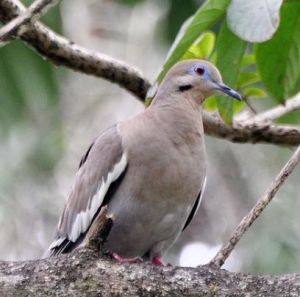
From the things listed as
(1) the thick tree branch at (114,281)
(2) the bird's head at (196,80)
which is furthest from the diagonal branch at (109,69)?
(1) the thick tree branch at (114,281)

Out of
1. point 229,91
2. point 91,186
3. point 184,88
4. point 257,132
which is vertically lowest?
point 91,186

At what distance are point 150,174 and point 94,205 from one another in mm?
358

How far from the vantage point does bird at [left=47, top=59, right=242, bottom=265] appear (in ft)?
12.6

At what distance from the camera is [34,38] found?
4008 millimetres

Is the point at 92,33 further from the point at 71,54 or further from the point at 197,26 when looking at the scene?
the point at 197,26

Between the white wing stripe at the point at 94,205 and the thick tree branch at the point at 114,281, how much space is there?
103 centimetres

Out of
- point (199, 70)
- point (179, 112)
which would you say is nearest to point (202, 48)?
point (199, 70)

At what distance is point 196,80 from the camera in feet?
13.8

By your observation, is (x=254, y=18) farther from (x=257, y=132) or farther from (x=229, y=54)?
(x=257, y=132)

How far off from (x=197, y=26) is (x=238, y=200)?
13.4 feet

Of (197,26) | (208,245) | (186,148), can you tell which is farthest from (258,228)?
(197,26)

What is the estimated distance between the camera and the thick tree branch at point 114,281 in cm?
287

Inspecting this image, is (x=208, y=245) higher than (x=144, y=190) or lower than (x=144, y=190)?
higher

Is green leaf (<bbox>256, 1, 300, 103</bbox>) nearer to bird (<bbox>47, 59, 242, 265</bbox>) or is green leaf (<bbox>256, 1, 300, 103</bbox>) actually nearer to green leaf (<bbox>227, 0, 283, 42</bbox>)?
bird (<bbox>47, 59, 242, 265</bbox>)
